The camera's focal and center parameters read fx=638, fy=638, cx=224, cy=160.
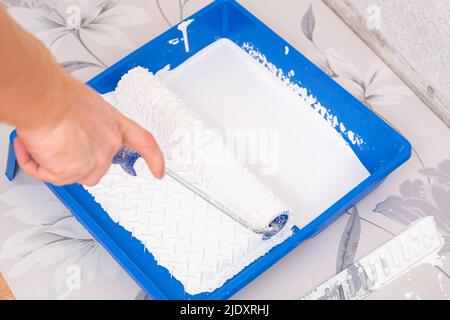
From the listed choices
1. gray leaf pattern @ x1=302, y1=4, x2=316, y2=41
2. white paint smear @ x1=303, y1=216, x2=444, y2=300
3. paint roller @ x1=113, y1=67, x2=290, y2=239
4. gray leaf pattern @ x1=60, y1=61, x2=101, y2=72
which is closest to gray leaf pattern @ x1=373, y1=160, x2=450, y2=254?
white paint smear @ x1=303, y1=216, x2=444, y2=300

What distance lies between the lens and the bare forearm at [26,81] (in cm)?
48

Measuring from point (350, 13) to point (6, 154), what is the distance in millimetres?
570

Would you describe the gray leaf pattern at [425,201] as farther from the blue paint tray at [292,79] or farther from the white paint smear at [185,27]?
the white paint smear at [185,27]

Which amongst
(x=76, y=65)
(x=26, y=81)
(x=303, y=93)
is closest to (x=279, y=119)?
(x=303, y=93)

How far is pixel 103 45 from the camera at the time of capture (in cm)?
101

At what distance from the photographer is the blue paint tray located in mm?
765

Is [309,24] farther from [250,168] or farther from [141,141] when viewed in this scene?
[141,141]

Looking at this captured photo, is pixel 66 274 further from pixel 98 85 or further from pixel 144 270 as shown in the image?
pixel 98 85

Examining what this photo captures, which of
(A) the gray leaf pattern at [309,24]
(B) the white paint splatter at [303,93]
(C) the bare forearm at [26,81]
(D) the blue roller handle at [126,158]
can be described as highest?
(C) the bare forearm at [26,81]

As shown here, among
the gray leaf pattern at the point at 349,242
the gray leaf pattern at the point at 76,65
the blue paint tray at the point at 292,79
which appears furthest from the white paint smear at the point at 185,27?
the gray leaf pattern at the point at 349,242

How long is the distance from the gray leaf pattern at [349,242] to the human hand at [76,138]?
12.3 inches

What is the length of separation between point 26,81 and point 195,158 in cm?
35

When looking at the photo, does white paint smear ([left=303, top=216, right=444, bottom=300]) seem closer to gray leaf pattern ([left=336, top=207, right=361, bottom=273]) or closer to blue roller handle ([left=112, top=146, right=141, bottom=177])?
gray leaf pattern ([left=336, top=207, right=361, bottom=273])

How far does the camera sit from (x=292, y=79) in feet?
3.11
